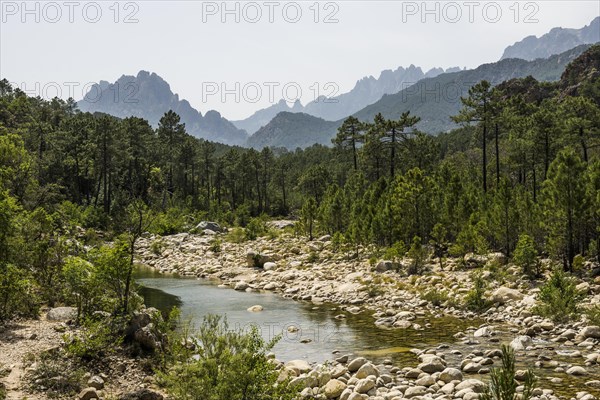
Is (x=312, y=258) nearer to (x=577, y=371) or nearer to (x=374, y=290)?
(x=374, y=290)

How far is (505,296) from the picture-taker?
77.3ft

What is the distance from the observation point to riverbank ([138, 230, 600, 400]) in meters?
15.0

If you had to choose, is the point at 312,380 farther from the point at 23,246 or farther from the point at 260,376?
the point at 23,246

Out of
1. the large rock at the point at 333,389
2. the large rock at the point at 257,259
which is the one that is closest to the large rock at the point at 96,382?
the large rock at the point at 333,389

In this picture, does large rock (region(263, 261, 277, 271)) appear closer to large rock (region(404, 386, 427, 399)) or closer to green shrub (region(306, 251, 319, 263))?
green shrub (region(306, 251, 319, 263))

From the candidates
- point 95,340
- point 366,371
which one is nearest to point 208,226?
point 95,340

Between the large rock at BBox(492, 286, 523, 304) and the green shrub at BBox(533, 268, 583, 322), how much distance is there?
228 centimetres

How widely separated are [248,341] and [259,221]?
157ft

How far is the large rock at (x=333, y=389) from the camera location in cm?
1357

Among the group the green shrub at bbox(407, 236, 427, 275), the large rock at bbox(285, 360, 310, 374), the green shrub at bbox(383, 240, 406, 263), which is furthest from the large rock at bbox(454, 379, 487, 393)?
the green shrub at bbox(383, 240, 406, 263)

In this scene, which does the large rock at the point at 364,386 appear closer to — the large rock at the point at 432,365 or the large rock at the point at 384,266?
the large rock at the point at 432,365

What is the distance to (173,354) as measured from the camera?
14.1 m

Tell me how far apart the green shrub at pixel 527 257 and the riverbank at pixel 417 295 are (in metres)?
0.71

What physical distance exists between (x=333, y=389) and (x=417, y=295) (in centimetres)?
1397
